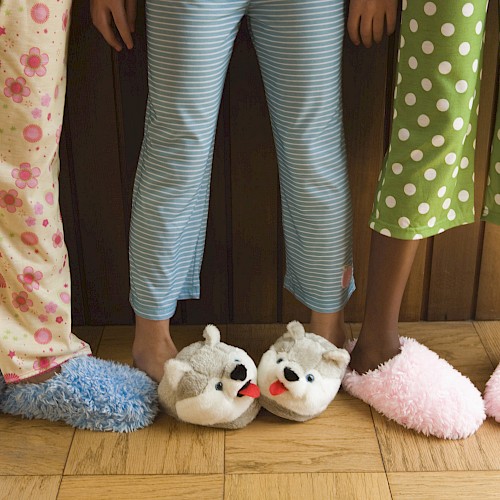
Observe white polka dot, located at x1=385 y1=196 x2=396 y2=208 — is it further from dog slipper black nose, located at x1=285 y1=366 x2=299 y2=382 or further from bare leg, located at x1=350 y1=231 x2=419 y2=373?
dog slipper black nose, located at x1=285 y1=366 x2=299 y2=382

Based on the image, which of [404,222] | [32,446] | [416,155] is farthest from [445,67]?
[32,446]

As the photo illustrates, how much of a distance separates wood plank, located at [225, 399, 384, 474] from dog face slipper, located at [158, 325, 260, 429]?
0.04 m

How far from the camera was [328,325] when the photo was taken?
4.90 ft

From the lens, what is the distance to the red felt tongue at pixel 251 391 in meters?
1.36

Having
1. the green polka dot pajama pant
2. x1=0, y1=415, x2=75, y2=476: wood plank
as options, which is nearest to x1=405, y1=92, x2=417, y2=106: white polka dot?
the green polka dot pajama pant

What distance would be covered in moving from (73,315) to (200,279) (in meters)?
0.27

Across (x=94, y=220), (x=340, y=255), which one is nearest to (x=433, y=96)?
(x=340, y=255)

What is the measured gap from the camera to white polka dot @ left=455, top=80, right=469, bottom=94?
1232 mm

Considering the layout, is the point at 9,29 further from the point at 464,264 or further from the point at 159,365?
the point at 464,264

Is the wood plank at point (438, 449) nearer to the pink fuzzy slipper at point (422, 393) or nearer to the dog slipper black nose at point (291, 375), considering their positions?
the pink fuzzy slipper at point (422, 393)

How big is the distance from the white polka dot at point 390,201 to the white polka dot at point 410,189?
27 millimetres

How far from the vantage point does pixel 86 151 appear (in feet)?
5.07

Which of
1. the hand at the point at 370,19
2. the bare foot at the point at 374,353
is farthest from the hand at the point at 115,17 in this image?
the bare foot at the point at 374,353

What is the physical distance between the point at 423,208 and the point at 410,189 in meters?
0.04
